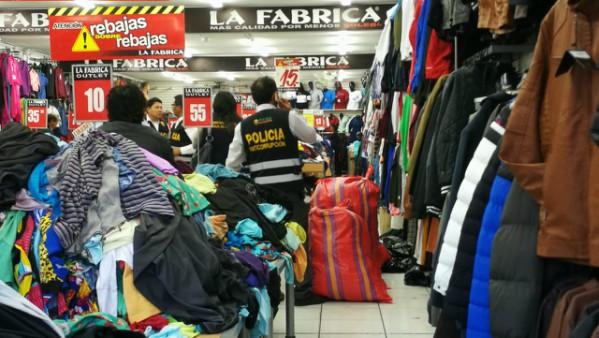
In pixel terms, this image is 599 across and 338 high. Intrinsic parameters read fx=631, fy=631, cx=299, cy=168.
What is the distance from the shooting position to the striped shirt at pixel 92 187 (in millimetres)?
2430

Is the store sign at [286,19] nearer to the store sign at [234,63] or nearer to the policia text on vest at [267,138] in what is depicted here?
the store sign at [234,63]

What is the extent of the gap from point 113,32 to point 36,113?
111 inches

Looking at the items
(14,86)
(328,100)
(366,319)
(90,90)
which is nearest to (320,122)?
(328,100)

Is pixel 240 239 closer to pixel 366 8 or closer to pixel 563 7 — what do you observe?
pixel 563 7

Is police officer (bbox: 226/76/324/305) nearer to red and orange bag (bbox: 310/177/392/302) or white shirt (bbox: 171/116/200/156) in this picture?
red and orange bag (bbox: 310/177/392/302)

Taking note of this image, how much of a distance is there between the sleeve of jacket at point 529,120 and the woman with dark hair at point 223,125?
4.09m

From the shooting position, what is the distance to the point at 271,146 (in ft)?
15.5

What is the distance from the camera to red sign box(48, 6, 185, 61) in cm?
827

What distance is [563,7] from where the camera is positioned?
1.90 meters

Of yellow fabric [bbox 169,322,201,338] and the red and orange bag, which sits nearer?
yellow fabric [bbox 169,322,201,338]

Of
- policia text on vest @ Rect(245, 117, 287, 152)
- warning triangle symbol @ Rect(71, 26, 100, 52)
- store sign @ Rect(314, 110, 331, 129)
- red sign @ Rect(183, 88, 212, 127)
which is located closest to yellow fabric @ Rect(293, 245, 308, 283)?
policia text on vest @ Rect(245, 117, 287, 152)

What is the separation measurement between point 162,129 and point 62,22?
1.91 meters

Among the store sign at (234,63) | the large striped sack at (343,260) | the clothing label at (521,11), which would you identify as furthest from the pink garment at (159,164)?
the store sign at (234,63)

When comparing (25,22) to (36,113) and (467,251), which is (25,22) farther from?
(467,251)
